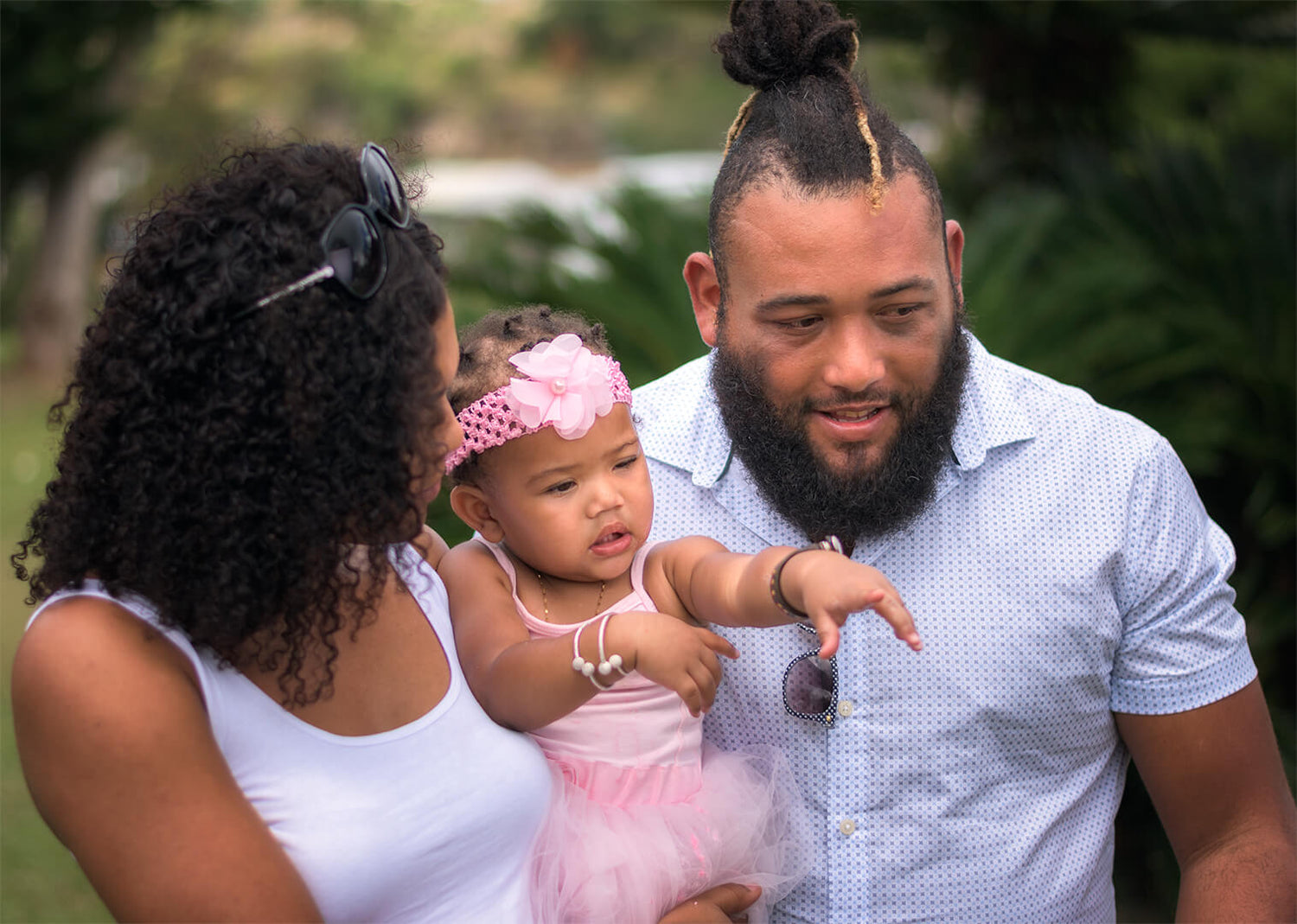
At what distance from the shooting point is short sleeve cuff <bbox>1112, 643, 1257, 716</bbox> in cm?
241

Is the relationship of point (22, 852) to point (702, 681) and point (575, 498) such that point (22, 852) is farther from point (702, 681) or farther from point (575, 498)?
point (702, 681)

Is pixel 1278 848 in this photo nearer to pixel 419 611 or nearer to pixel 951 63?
pixel 419 611

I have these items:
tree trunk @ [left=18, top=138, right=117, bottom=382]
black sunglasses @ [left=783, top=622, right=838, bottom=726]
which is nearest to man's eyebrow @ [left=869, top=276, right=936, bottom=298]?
black sunglasses @ [left=783, top=622, right=838, bottom=726]

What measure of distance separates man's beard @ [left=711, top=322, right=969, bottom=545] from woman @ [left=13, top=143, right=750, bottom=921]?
756 mm

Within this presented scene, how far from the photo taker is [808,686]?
2.48 metres

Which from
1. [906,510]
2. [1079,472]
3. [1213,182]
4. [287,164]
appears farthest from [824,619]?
[1213,182]

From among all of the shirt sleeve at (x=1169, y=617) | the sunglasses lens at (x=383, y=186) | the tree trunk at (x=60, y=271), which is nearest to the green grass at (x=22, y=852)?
the sunglasses lens at (x=383, y=186)

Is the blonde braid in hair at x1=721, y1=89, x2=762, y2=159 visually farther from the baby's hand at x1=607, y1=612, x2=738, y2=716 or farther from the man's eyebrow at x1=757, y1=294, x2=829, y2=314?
the baby's hand at x1=607, y1=612, x2=738, y2=716

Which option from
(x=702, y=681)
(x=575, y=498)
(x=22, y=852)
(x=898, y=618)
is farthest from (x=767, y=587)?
(x=22, y=852)

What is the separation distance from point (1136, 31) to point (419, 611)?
6.29 meters

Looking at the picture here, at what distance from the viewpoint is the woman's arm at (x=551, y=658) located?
205 centimetres

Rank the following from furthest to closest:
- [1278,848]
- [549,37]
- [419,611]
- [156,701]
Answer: [549,37] < [1278,848] < [419,611] < [156,701]

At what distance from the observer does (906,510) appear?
2479 mm

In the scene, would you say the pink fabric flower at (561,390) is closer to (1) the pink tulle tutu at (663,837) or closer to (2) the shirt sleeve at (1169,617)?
(1) the pink tulle tutu at (663,837)
